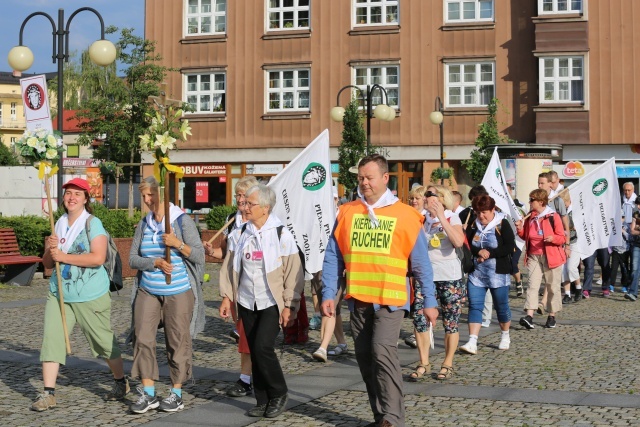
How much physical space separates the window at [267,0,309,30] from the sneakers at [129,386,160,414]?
1380 inches

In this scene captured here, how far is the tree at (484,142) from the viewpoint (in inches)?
1404

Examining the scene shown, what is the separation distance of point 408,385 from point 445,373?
1.40ft

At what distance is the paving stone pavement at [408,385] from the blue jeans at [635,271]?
4648mm

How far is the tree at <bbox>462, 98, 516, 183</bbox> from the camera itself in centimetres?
3566

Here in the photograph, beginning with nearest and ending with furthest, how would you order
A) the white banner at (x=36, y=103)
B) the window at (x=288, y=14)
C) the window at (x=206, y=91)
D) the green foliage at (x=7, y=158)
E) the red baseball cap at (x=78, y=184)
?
the red baseball cap at (x=78, y=184) → the white banner at (x=36, y=103) → the window at (x=288, y=14) → the window at (x=206, y=91) → the green foliage at (x=7, y=158)

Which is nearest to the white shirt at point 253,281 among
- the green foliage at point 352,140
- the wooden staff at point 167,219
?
the wooden staff at point 167,219

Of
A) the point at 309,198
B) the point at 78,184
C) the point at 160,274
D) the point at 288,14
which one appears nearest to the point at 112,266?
the point at 160,274

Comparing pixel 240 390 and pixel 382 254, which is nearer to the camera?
pixel 382 254

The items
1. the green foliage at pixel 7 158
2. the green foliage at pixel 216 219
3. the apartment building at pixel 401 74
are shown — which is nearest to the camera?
the green foliage at pixel 216 219

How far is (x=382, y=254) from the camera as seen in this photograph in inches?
286

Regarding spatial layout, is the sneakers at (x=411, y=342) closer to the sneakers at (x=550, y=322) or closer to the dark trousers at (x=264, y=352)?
the sneakers at (x=550, y=322)

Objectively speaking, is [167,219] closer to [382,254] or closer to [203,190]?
[382,254]

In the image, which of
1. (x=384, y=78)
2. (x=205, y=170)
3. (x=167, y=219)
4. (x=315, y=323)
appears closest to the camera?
(x=167, y=219)

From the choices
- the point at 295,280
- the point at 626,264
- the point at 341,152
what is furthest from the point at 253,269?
the point at 341,152
